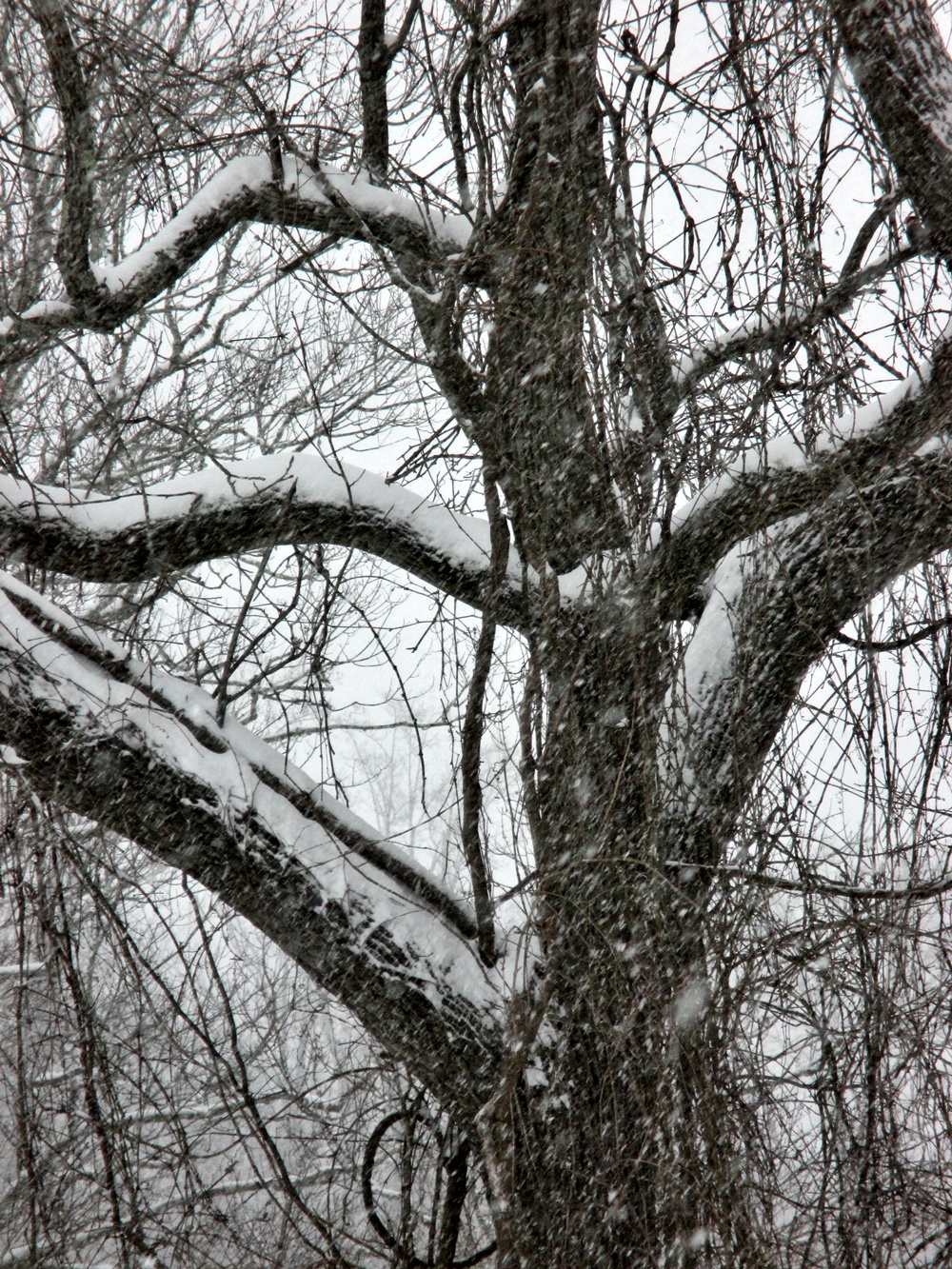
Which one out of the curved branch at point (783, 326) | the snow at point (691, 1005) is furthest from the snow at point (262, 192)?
the snow at point (691, 1005)

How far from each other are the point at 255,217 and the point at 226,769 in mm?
1986

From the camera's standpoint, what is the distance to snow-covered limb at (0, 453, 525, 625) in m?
2.78

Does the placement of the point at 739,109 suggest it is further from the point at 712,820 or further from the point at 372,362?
the point at 372,362

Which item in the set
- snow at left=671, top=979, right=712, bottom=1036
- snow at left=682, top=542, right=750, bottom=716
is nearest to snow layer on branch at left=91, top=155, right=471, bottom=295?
snow at left=682, top=542, right=750, bottom=716

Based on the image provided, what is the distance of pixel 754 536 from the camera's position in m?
2.51

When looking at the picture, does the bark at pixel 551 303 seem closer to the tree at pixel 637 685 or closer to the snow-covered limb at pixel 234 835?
the tree at pixel 637 685

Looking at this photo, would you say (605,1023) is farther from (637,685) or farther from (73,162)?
(73,162)

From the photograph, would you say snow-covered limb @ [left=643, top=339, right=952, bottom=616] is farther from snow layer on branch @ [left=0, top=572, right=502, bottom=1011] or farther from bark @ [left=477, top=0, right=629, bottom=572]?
snow layer on branch @ [left=0, top=572, right=502, bottom=1011]

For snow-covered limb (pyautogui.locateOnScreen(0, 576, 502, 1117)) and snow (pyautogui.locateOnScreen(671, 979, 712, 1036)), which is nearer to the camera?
snow (pyautogui.locateOnScreen(671, 979, 712, 1036))

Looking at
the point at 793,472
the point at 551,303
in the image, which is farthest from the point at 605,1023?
the point at 551,303

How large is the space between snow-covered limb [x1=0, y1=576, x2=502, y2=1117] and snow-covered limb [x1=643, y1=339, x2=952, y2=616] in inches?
43.9

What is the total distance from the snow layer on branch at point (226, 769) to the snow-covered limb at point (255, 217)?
4.10ft

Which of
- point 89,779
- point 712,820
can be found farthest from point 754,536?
point 89,779

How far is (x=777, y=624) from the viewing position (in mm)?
2525
